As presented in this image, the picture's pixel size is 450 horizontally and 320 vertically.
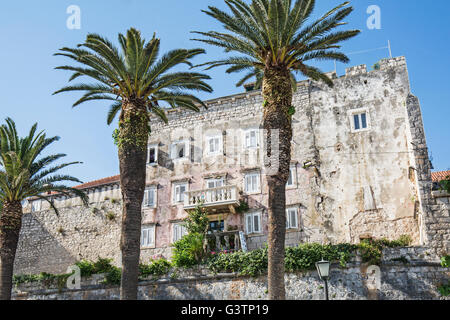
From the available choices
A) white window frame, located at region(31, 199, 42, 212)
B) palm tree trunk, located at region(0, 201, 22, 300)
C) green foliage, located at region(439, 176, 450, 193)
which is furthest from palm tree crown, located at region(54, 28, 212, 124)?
white window frame, located at region(31, 199, 42, 212)

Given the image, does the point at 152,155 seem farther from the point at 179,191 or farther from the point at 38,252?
A: the point at 38,252

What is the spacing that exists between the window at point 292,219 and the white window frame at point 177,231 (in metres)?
6.47

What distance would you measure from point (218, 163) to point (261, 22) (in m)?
14.5

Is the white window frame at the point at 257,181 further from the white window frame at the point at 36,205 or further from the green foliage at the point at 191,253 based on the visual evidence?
the white window frame at the point at 36,205

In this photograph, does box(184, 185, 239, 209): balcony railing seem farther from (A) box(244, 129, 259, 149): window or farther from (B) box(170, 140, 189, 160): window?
(B) box(170, 140, 189, 160): window

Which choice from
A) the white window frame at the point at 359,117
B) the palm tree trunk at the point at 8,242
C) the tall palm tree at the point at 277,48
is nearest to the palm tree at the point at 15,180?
the palm tree trunk at the point at 8,242

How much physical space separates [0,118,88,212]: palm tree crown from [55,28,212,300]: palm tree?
4877mm

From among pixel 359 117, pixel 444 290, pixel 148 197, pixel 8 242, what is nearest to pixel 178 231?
pixel 148 197

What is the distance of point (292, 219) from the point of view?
28.5 m

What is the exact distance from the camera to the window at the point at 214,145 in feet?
105

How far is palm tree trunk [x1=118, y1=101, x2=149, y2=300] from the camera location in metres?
17.9

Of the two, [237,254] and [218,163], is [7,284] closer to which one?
[237,254]

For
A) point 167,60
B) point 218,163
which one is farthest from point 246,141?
point 167,60

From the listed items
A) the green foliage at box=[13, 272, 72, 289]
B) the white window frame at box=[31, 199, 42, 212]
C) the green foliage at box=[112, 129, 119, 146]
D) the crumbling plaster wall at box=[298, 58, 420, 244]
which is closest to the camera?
the green foliage at box=[112, 129, 119, 146]
